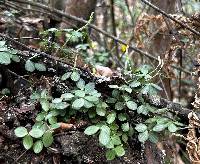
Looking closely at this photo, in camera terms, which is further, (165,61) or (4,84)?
(165,61)

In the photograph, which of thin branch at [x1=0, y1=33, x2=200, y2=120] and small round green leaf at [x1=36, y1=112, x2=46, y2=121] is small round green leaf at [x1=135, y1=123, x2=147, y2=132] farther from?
small round green leaf at [x1=36, y1=112, x2=46, y2=121]

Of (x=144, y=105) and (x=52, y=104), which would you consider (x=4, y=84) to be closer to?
(x=52, y=104)

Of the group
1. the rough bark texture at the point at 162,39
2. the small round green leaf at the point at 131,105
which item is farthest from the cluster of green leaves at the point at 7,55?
the rough bark texture at the point at 162,39

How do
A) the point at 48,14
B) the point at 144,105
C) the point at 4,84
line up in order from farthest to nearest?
the point at 48,14, the point at 4,84, the point at 144,105

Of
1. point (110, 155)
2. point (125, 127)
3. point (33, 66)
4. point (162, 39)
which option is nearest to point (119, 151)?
point (110, 155)

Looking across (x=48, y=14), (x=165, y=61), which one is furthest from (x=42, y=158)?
(x=48, y=14)

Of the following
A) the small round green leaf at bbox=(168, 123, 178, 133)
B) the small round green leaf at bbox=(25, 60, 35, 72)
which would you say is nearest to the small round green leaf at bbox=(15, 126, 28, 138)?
the small round green leaf at bbox=(25, 60, 35, 72)

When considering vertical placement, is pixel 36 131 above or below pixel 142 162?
above
